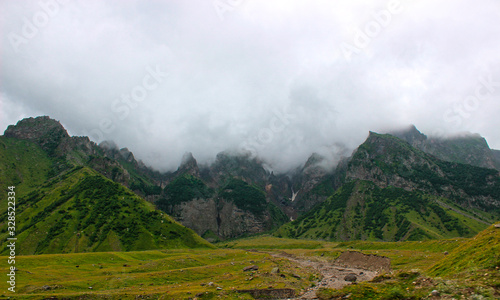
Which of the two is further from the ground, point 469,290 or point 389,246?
point 469,290

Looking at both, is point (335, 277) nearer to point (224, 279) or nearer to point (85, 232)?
point (224, 279)

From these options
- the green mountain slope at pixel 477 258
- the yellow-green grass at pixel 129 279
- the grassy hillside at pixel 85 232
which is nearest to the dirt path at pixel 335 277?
the yellow-green grass at pixel 129 279

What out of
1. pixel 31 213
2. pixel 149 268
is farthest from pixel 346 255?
pixel 31 213

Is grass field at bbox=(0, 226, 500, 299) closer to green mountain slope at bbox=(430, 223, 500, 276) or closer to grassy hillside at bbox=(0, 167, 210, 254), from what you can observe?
green mountain slope at bbox=(430, 223, 500, 276)

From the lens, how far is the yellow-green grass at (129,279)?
51125 millimetres

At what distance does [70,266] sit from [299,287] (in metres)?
76.8

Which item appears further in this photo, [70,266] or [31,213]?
[31,213]

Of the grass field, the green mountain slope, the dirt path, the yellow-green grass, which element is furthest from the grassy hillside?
the green mountain slope

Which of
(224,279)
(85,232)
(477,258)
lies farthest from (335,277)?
(85,232)

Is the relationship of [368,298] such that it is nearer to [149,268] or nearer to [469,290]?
[469,290]

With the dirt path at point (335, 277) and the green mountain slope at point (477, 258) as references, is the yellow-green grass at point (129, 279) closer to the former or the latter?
the dirt path at point (335, 277)

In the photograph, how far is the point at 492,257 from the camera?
1109 inches

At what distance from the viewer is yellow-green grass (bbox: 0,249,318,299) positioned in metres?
51.1

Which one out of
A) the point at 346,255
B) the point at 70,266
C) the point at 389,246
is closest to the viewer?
the point at 70,266
